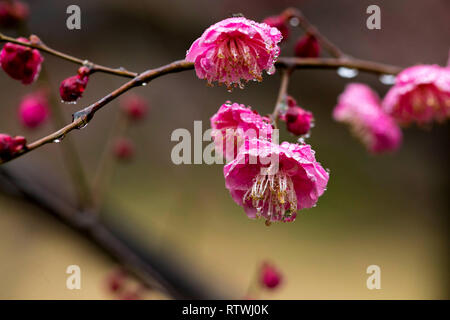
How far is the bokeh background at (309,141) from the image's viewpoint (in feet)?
7.73

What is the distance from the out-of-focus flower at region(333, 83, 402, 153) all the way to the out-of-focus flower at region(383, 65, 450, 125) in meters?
0.10

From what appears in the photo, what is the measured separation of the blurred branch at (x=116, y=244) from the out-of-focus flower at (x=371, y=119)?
25.7 inches

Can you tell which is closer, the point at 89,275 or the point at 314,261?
the point at 89,275

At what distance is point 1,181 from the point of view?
105cm

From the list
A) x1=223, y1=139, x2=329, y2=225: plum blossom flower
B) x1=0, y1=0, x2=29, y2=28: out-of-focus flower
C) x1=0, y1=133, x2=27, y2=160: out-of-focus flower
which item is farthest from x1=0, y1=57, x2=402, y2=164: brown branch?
x1=0, y1=0, x2=29, y2=28: out-of-focus flower

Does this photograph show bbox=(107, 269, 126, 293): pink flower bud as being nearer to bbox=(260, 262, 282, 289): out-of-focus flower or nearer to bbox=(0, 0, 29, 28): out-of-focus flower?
bbox=(260, 262, 282, 289): out-of-focus flower

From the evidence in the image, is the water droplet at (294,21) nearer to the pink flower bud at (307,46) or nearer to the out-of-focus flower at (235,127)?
the pink flower bud at (307,46)

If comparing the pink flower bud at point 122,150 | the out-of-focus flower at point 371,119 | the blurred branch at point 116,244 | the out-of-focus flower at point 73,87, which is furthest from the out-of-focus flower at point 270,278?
the out-of-focus flower at point 73,87

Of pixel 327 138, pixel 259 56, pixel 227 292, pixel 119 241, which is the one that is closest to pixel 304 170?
pixel 259 56

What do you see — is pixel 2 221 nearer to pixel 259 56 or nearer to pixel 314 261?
pixel 314 261

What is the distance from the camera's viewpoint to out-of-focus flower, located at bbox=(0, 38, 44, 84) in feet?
1.93

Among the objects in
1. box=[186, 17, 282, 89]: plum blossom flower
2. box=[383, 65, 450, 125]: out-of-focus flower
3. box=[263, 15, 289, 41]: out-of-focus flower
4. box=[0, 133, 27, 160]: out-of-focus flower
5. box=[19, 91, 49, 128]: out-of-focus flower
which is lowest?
box=[0, 133, 27, 160]: out-of-focus flower

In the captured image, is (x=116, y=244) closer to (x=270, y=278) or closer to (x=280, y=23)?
(x=270, y=278)

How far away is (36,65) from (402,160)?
2.97m
